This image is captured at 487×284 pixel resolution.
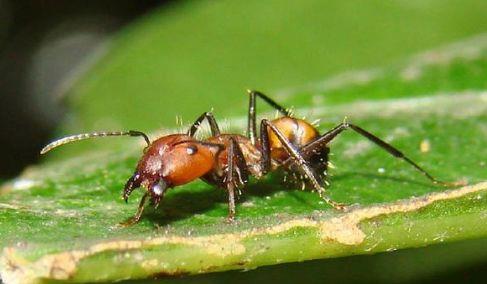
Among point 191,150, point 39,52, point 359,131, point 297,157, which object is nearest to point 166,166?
point 191,150

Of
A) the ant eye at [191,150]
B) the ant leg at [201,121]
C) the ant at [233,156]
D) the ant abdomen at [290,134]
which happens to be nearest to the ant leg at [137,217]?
the ant at [233,156]

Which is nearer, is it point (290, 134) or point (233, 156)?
point (233, 156)

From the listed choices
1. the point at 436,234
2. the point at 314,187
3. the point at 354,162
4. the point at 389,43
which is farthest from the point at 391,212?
the point at 389,43

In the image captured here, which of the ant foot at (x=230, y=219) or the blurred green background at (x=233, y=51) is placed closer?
the ant foot at (x=230, y=219)

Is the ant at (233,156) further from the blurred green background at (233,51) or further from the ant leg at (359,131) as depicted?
the blurred green background at (233,51)

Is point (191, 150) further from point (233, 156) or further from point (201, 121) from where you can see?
point (201, 121)

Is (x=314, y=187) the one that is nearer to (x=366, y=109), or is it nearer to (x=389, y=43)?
(x=366, y=109)
